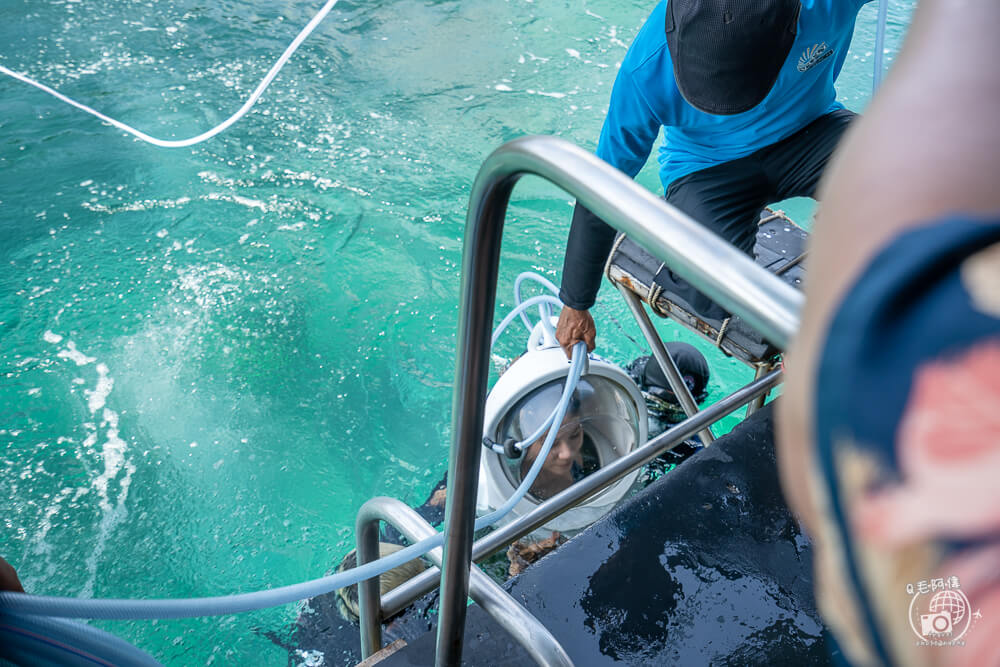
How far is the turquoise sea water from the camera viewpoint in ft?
12.1

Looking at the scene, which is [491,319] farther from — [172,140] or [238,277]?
[172,140]

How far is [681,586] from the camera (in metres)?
1.47

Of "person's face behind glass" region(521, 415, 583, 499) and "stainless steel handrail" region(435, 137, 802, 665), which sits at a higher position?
"person's face behind glass" region(521, 415, 583, 499)

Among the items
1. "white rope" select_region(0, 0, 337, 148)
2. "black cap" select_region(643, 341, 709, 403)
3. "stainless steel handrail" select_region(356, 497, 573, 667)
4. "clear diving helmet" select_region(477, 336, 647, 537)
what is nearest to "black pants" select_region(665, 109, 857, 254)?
"clear diving helmet" select_region(477, 336, 647, 537)

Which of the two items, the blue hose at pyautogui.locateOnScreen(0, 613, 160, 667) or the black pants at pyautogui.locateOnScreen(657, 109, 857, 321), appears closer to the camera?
the blue hose at pyautogui.locateOnScreen(0, 613, 160, 667)

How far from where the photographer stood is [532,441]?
2.37m

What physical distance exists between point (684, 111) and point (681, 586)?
1.72 metres

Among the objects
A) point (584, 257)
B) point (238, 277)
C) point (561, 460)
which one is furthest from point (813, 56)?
point (238, 277)

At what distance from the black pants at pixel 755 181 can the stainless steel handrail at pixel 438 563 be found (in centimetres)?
180

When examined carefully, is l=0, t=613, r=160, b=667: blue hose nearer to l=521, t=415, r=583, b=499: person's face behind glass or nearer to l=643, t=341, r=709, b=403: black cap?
l=521, t=415, r=583, b=499: person's face behind glass

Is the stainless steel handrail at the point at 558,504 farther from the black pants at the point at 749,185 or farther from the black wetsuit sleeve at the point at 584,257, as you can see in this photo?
the black pants at the point at 749,185

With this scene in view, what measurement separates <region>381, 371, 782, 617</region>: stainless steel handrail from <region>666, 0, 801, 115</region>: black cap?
97 centimetres

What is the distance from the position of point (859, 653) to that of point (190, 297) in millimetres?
5130

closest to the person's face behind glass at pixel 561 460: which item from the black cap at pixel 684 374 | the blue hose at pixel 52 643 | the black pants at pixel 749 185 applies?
the black pants at pixel 749 185
